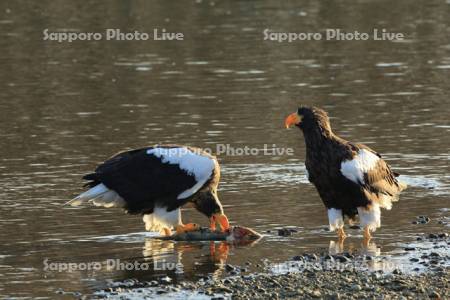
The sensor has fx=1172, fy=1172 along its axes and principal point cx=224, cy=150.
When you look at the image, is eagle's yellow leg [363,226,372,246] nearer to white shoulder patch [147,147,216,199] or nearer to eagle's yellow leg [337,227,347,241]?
eagle's yellow leg [337,227,347,241]

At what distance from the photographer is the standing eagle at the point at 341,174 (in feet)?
39.6

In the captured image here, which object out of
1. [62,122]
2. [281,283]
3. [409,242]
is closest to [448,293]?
[281,283]

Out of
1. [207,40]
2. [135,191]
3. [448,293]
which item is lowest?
[448,293]

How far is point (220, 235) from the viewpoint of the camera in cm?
1239

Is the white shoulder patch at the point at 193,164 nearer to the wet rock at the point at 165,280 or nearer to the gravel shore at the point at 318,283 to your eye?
the gravel shore at the point at 318,283

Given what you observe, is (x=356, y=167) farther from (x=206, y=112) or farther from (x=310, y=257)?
(x=206, y=112)

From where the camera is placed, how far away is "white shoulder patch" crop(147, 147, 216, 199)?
41.2 ft

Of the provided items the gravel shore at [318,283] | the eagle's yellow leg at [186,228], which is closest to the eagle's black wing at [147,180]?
the eagle's yellow leg at [186,228]

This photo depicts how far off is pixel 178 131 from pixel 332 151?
6.26 metres

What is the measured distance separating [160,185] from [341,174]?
1982 mm

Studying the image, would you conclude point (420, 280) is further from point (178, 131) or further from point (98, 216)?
point (178, 131)

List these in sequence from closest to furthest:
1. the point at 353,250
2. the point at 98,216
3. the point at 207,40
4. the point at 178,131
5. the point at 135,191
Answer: the point at 353,250 → the point at 135,191 → the point at 98,216 → the point at 178,131 → the point at 207,40

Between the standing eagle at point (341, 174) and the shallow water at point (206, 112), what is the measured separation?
31cm

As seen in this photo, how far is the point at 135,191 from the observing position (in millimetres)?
12594
